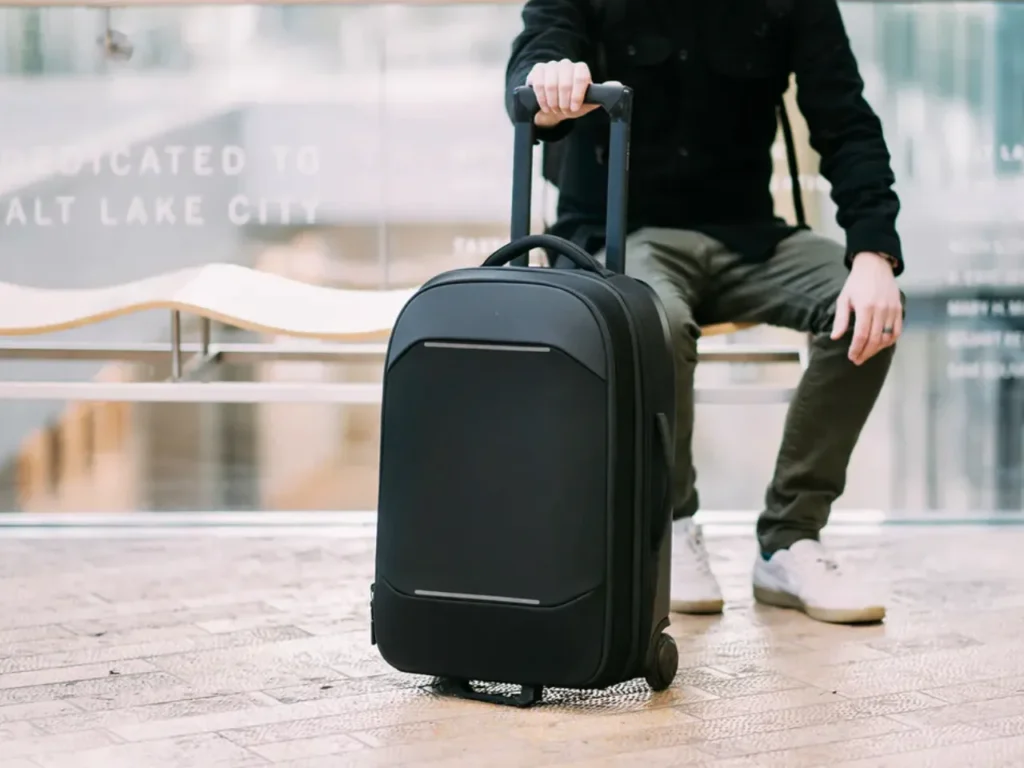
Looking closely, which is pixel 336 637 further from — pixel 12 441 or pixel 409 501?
pixel 12 441

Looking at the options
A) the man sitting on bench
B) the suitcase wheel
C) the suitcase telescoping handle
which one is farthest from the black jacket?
the suitcase wheel

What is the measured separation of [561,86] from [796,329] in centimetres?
50

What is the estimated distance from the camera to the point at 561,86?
1440 millimetres

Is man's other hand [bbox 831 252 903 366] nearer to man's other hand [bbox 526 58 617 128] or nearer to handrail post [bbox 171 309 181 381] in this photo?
man's other hand [bbox 526 58 617 128]

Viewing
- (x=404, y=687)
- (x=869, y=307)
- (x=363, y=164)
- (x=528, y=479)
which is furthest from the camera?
(x=363, y=164)

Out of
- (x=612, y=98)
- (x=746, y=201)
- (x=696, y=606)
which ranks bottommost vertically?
(x=696, y=606)

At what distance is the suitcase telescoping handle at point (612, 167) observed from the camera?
1.42 metres

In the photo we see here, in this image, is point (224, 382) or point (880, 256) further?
point (224, 382)

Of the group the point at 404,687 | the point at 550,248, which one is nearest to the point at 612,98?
the point at 550,248

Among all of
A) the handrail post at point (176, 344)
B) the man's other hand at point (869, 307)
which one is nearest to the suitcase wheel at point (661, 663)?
the man's other hand at point (869, 307)

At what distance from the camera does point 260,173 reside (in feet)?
8.09

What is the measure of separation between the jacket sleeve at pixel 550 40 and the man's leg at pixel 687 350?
21cm

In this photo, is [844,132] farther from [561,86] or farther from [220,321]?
[220,321]

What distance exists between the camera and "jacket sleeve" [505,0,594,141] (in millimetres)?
1602
